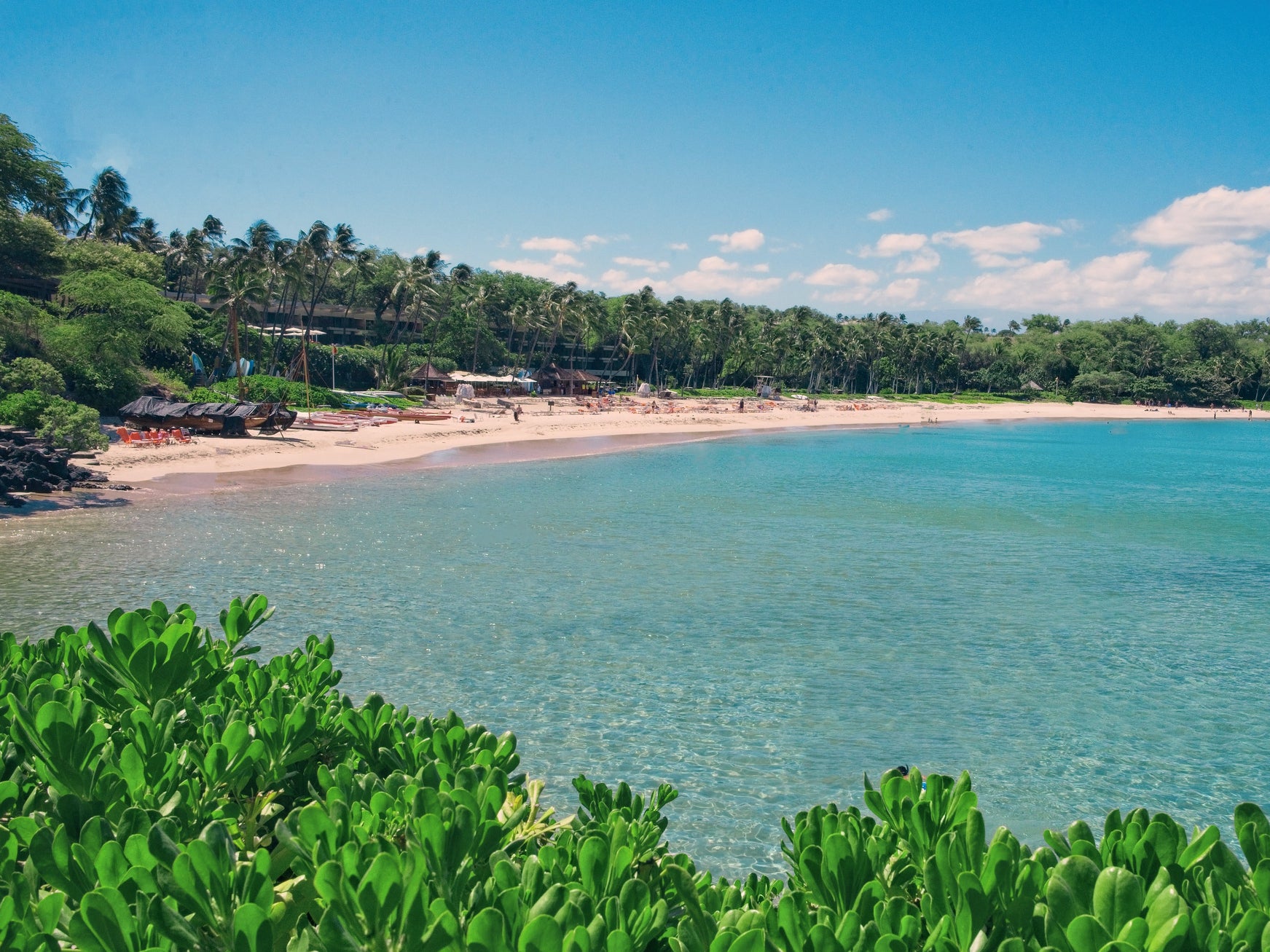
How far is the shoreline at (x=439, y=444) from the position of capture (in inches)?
1204

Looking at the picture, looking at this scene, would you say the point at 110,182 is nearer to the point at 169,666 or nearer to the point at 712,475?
the point at 712,475

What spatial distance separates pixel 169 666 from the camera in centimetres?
526

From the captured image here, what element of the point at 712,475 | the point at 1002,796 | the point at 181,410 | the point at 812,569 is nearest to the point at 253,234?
the point at 181,410

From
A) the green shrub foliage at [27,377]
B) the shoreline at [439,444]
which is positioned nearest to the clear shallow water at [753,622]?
the shoreline at [439,444]

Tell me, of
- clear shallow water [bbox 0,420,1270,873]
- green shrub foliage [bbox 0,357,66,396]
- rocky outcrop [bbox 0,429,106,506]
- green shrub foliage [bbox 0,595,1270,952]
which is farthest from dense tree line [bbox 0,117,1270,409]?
green shrub foliage [bbox 0,595,1270,952]

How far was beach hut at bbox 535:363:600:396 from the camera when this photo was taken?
264 feet

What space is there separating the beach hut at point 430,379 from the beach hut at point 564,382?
12.3m

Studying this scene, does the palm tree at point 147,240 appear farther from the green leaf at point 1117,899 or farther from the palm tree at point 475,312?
the green leaf at point 1117,899

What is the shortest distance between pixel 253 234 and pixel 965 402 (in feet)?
284

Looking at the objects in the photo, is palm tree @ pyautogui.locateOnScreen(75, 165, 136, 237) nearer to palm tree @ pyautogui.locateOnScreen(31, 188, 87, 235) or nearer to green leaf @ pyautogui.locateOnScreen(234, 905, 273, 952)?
palm tree @ pyautogui.locateOnScreen(31, 188, 87, 235)

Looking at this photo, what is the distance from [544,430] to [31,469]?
107 feet

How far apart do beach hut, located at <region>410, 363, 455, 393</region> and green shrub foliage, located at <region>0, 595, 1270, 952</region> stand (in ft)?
Answer: 208

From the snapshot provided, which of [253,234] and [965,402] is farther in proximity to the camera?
[965,402]

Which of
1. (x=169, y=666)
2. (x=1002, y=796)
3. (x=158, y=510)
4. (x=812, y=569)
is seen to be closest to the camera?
(x=169, y=666)
